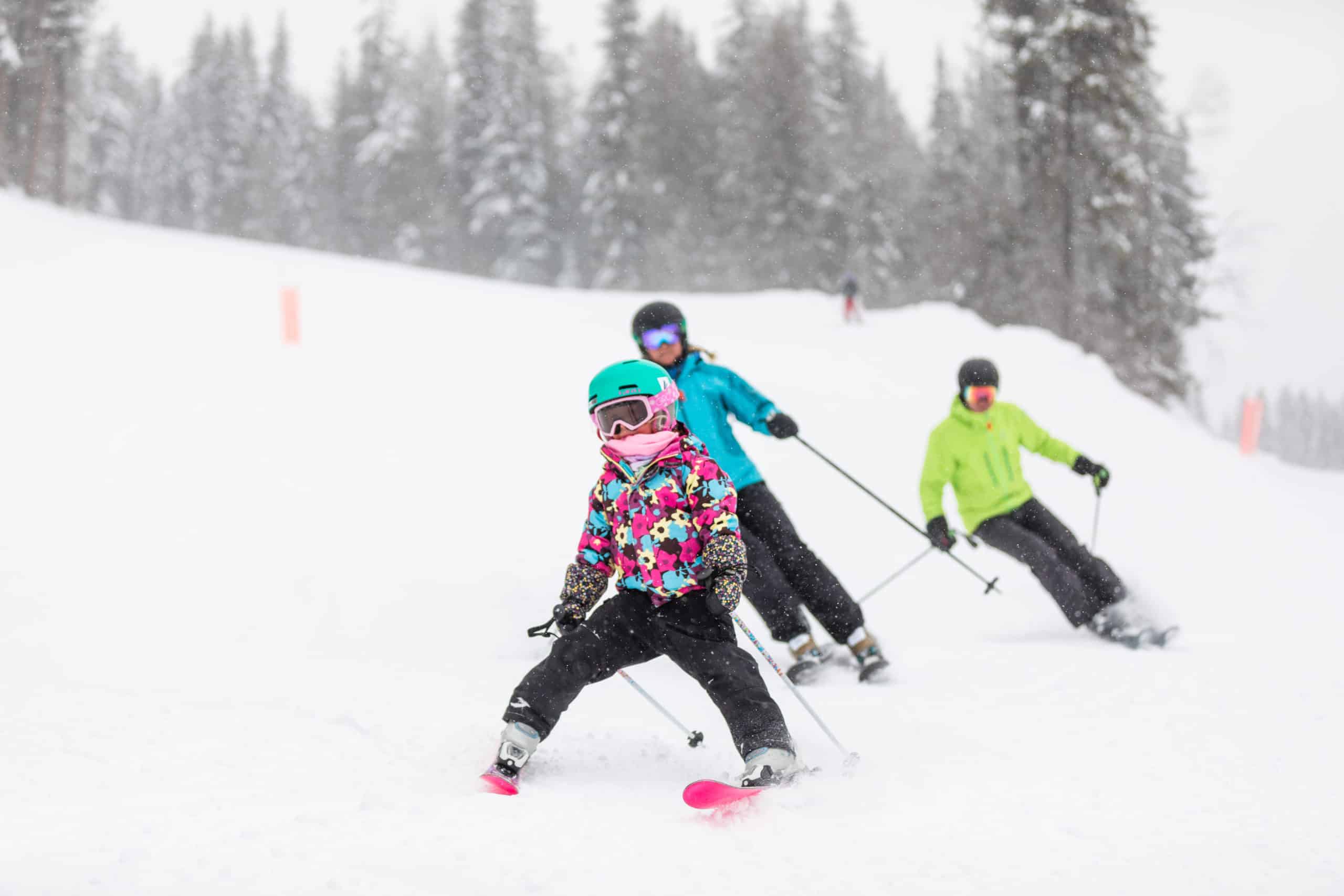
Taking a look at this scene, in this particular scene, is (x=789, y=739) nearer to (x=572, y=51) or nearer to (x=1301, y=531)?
(x=1301, y=531)

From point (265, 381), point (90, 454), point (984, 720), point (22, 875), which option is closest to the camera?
point (22, 875)

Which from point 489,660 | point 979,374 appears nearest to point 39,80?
point 489,660

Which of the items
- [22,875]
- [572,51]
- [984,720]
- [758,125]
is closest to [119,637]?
[22,875]

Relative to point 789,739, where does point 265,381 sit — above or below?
above

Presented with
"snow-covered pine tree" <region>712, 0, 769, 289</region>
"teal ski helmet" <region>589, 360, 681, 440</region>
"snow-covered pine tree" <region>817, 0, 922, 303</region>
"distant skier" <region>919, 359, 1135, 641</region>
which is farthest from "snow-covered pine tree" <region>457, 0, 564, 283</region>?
"teal ski helmet" <region>589, 360, 681, 440</region>

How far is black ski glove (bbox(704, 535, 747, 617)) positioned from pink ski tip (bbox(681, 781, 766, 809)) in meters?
0.56

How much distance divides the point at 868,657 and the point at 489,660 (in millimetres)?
1966

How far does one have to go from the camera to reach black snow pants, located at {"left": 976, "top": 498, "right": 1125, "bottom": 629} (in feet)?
18.2

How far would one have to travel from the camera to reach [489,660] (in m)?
5.09

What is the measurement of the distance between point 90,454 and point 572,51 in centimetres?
5153

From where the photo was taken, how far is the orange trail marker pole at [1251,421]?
50.2ft

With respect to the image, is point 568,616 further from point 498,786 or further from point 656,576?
point 498,786

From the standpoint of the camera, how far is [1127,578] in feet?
19.7

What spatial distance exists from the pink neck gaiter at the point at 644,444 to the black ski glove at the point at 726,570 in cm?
37
